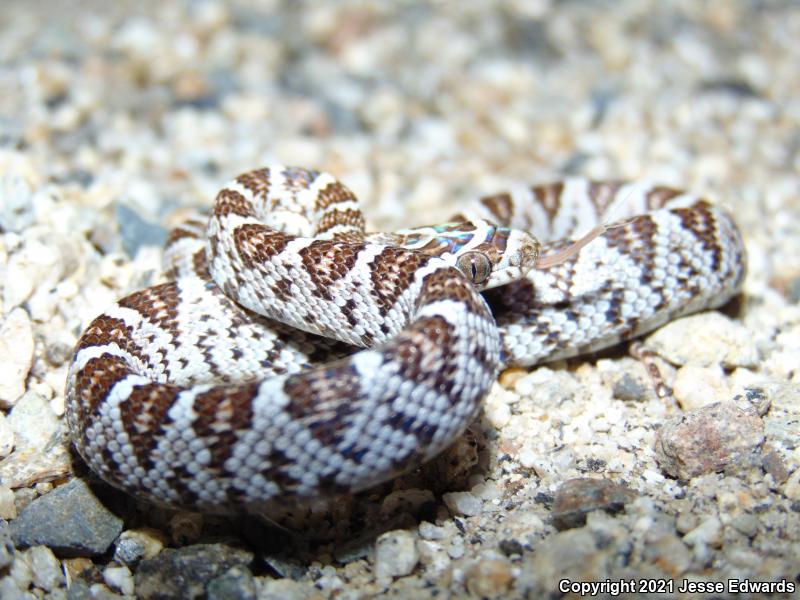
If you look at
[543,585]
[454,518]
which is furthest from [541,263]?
[543,585]

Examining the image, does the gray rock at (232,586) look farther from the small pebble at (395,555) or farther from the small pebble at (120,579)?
the small pebble at (395,555)

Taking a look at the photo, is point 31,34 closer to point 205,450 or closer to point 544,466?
point 205,450

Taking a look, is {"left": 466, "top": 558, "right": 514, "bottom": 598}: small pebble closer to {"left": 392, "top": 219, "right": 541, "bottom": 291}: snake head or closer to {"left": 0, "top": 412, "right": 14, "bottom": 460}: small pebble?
{"left": 392, "top": 219, "right": 541, "bottom": 291}: snake head

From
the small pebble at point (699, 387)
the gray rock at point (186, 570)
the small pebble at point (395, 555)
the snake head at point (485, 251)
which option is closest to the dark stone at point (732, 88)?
the small pebble at point (699, 387)

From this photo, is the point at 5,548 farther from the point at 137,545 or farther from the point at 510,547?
the point at 510,547

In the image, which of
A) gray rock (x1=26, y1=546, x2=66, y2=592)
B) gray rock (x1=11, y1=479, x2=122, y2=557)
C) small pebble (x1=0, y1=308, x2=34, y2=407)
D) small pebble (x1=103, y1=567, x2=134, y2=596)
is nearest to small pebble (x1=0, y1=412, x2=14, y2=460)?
small pebble (x1=0, y1=308, x2=34, y2=407)
